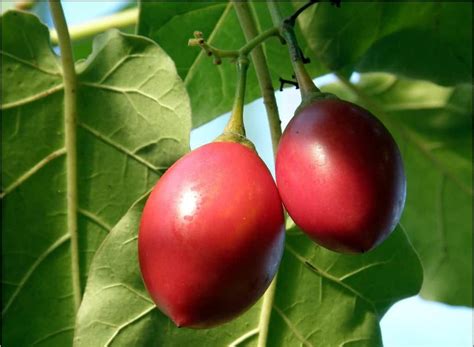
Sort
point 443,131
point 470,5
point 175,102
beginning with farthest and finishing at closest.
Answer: point 443,131, point 470,5, point 175,102

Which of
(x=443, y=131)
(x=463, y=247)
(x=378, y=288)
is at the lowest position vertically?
(x=463, y=247)

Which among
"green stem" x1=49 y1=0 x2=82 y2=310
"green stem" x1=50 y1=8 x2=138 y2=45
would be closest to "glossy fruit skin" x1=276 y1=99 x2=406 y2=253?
"green stem" x1=49 y1=0 x2=82 y2=310

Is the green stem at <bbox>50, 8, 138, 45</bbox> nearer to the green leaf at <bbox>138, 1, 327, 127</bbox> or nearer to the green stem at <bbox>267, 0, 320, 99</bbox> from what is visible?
the green leaf at <bbox>138, 1, 327, 127</bbox>

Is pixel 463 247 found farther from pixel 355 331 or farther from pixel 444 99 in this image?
pixel 355 331

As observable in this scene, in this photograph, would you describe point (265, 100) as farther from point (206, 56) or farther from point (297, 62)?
point (206, 56)

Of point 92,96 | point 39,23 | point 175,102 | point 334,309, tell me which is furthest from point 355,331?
point 39,23

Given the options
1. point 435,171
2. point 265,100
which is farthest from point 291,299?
point 435,171
